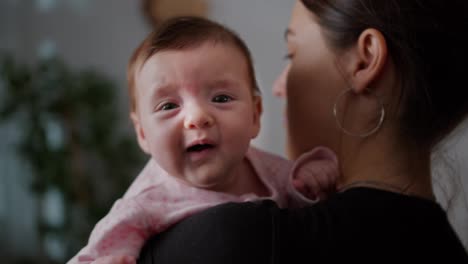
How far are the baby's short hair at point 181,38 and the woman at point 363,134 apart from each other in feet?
0.58

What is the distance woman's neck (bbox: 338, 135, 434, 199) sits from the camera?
102 centimetres

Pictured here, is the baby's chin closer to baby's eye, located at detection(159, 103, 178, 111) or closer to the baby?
the baby

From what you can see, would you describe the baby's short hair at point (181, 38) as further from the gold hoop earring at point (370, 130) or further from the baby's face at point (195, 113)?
the gold hoop earring at point (370, 130)

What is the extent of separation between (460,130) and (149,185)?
0.74 meters

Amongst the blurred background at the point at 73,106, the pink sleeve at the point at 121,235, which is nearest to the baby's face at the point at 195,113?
the pink sleeve at the point at 121,235

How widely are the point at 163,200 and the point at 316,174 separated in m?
0.36

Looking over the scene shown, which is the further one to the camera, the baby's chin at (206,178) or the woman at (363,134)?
the baby's chin at (206,178)

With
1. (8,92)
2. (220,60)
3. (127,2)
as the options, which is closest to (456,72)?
(220,60)

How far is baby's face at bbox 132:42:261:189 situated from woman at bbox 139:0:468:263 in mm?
122

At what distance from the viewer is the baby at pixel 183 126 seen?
91 centimetres

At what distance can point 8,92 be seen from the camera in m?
3.35

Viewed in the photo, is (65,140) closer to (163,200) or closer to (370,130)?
(163,200)

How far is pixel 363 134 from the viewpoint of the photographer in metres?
1.07

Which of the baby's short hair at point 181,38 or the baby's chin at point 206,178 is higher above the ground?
the baby's short hair at point 181,38
